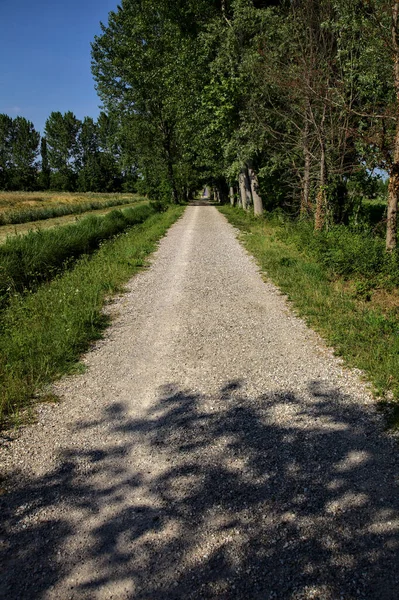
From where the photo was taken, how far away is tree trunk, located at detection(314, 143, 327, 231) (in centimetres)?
1267

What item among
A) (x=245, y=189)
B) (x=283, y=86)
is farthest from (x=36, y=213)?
(x=283, y=86)

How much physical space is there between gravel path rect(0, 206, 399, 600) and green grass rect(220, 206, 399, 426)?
0.32 meters

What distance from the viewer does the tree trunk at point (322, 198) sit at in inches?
499

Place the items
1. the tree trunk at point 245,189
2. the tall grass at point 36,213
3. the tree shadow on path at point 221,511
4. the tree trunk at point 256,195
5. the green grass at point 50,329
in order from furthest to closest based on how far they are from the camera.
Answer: the tall grass at point 36,213
the tree trunk at point 245,189
the tree trunk at point 256,195
the green grass at point 50,329
the tree shadow on path at point 221,511

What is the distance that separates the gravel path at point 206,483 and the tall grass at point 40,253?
4843 millimetres

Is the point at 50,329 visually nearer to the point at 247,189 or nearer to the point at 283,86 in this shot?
the point at 283,86

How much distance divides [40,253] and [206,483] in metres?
9.13

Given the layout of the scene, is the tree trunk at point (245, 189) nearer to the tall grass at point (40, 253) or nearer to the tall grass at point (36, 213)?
the tall grass at point (40, 253)

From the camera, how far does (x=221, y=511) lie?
294 centimetres

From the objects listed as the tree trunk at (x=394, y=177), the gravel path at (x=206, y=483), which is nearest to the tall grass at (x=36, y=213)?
the tree trunk at (x=394, y=177)

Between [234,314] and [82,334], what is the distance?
2.76 m

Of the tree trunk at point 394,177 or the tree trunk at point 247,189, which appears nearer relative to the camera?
the tree trunk at point 394,177

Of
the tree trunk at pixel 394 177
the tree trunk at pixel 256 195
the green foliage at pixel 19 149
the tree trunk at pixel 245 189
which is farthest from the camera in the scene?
the green foliage at pixel 19 149

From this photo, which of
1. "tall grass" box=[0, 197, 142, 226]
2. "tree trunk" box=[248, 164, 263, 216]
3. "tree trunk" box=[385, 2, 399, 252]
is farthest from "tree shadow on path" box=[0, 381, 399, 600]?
"tall grass" box=[0, 197, 142, 226]
